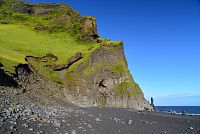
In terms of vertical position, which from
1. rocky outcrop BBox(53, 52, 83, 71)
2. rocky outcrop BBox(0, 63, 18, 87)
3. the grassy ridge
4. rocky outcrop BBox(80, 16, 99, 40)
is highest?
rocky outcrop BBox(80, 16, 99, 40)

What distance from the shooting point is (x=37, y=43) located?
62.1 m

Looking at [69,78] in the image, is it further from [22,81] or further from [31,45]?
[22,81]

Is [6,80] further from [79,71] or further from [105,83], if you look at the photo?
Answer: [105,83]

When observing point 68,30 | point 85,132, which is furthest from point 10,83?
point 68,30

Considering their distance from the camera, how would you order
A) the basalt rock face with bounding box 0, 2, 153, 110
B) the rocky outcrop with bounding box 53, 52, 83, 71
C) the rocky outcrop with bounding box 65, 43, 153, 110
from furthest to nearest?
the rocky outcrop with bounding box 65, 43, 153, 110, the rocky outcrop with bounding box 53, 52, 83, 71, the basalt rock face with bounding box 0, 2, 153, 110

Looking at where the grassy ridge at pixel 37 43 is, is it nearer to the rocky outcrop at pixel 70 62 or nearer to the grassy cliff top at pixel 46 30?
the grassy cliff top at pixel 46 30

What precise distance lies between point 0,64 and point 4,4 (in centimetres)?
4900

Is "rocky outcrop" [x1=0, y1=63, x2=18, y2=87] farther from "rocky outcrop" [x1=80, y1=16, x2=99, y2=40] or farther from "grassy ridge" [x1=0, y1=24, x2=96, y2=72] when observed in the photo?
"rocky outcrop" [x1=80, y1=16, x2=99, y2=40]

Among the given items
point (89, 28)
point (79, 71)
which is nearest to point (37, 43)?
point (79, 71)

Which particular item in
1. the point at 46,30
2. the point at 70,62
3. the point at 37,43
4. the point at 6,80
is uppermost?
the point at 46,30

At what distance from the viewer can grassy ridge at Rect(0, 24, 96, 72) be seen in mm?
55028

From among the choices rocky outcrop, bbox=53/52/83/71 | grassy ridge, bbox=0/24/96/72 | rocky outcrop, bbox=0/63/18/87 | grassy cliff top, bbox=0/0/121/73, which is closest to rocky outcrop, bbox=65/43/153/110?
rocky outcrop, bbox=53/52/83/71

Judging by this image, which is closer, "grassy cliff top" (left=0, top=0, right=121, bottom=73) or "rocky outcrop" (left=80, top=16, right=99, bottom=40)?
"grassy cliff top" (left=0, top=0, right=121, bottom=73)

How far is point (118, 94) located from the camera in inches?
2511
